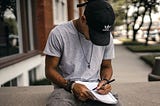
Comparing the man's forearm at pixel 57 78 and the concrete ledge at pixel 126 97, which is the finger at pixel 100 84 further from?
the concrete ledge at pixel 126 97

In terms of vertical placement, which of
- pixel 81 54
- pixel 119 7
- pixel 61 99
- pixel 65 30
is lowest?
pixel 61 99

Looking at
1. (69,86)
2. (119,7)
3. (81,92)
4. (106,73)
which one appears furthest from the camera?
(119,7)

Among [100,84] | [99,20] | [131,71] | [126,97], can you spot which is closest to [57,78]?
[100,84]

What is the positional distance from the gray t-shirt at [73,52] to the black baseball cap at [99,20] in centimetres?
31

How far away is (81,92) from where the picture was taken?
11.5ft

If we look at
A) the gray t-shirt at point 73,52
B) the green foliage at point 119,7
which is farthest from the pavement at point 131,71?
the green foliage at point 119,7

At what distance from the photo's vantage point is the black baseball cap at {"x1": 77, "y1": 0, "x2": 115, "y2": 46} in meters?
3.34

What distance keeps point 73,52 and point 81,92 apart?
48 cm

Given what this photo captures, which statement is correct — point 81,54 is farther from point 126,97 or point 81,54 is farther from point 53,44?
point 126,97

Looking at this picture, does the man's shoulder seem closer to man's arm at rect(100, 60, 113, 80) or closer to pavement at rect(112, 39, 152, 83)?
man's arm at rect(100, 60, 113, 80)

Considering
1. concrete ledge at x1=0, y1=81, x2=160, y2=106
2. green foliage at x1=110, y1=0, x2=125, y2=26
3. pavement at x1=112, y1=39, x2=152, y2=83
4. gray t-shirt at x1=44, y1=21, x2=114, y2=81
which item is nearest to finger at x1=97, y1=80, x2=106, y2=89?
gray t-shirt at x1=44, y1=21, x2=114, y2=81

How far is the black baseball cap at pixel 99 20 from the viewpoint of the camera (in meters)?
3.34

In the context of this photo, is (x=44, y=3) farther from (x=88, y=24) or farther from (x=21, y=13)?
(x=88, y=24)

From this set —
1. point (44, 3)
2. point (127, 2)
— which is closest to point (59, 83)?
point (44, 3)
